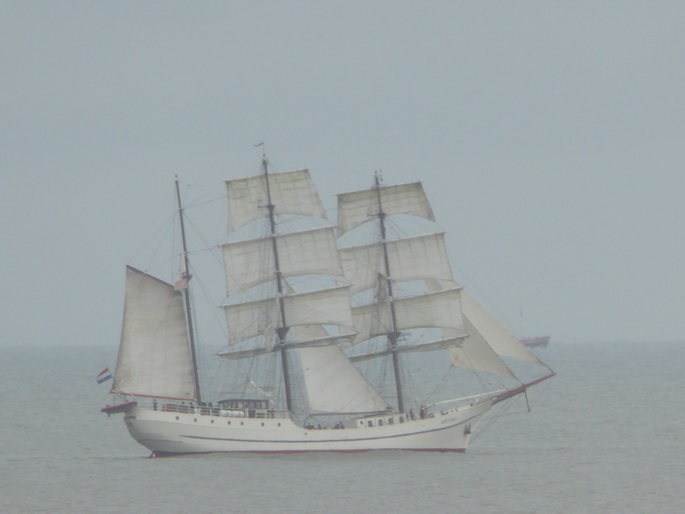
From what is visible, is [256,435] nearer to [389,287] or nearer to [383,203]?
[389,287]

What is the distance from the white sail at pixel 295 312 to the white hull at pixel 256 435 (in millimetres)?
4930

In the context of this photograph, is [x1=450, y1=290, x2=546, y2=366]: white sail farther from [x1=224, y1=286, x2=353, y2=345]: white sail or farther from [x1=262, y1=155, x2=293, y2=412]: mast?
[x1=262, y1=155, x2=293, y2=412]: mast

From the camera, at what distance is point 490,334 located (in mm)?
68188

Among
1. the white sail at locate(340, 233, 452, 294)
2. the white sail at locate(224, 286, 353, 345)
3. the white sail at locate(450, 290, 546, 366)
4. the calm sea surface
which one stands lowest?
the calm sea surface

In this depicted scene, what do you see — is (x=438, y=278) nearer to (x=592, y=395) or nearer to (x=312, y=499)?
(x=312, y=499)

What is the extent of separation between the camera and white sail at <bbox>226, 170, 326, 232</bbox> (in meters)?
67.3

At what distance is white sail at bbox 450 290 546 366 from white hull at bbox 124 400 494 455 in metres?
5.19

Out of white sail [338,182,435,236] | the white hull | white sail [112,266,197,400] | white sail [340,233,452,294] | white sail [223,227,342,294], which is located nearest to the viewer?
the white hull

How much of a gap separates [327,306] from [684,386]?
80.0 m

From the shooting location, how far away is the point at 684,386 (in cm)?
13775

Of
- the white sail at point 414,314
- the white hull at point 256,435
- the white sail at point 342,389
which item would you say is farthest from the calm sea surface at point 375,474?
the white sail at point 414,314

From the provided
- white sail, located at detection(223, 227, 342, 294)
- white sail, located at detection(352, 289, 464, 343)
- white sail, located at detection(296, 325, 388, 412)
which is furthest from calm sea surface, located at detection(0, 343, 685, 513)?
white sail, located at detection(223, 227, 342, 294)

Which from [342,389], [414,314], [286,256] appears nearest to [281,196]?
[286,256]

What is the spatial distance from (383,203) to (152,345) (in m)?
14.4
